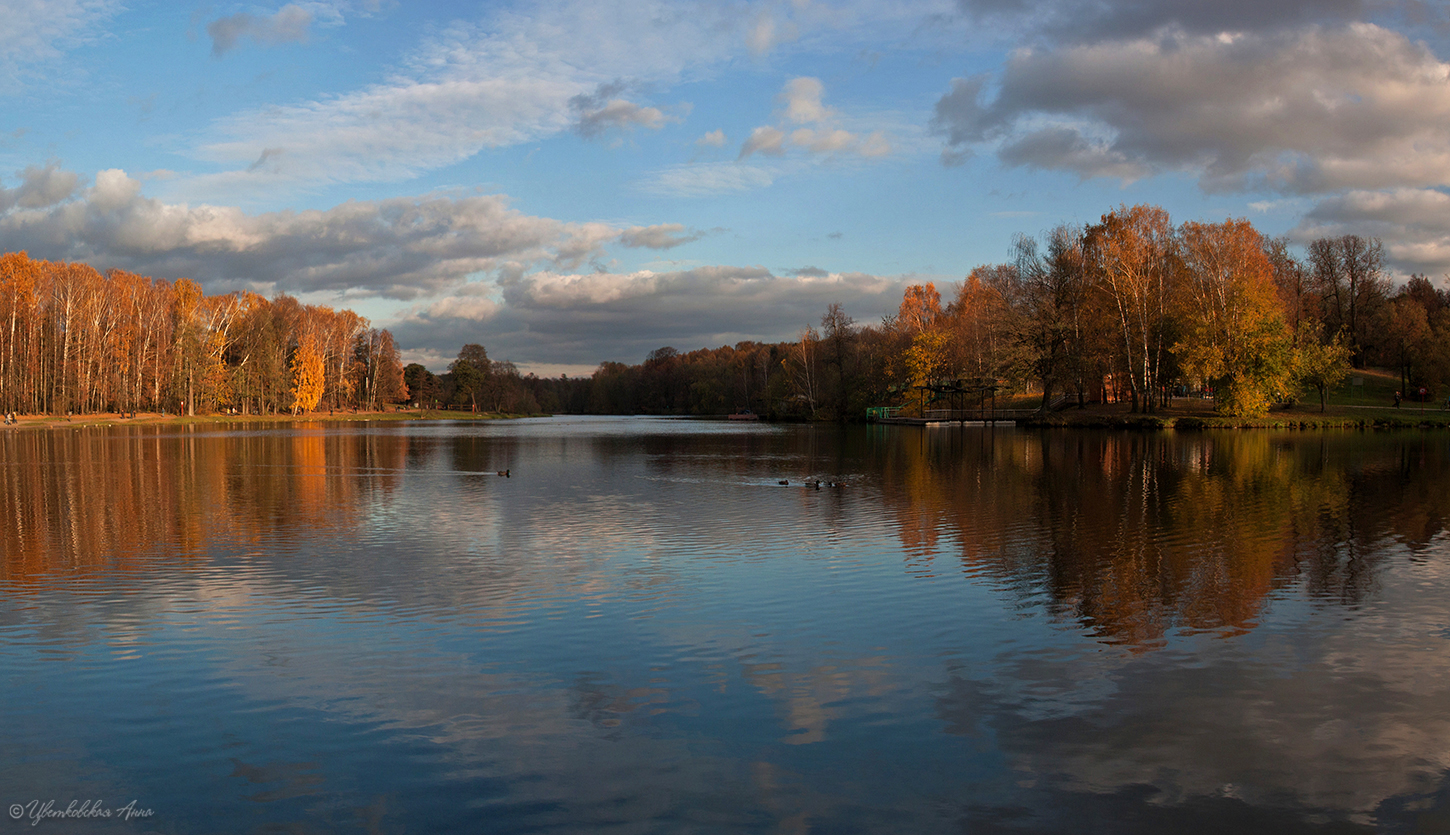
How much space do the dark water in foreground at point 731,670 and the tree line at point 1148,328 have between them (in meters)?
41.5

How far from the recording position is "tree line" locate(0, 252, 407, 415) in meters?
72.5

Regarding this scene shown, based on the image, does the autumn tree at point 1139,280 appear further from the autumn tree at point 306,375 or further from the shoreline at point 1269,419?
the autumn tree at point 306,375

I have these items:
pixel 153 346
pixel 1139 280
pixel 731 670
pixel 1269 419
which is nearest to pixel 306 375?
pixel 153 346

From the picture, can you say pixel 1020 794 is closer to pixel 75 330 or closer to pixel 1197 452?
pixel 1197 452

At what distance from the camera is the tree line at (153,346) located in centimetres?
7250

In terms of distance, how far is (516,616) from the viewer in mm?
10500

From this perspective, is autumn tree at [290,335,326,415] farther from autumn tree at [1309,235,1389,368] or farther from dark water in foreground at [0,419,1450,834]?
autumn tree at [1309,235,1389,368]

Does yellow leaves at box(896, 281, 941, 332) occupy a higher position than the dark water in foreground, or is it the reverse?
yellow leaves at box(896, 281, 941, 332)

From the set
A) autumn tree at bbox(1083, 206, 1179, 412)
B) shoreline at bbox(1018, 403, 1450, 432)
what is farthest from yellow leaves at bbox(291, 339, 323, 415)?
autumn tree at bbox(1083, 206, 1179, 412)

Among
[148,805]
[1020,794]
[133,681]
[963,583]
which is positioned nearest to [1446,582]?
[963,583]

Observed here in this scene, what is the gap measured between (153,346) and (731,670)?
301ft

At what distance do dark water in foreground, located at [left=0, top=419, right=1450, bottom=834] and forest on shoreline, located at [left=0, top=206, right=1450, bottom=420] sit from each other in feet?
148

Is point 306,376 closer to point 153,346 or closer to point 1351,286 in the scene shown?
point 153,346

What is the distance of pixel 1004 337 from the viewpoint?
68.4m
